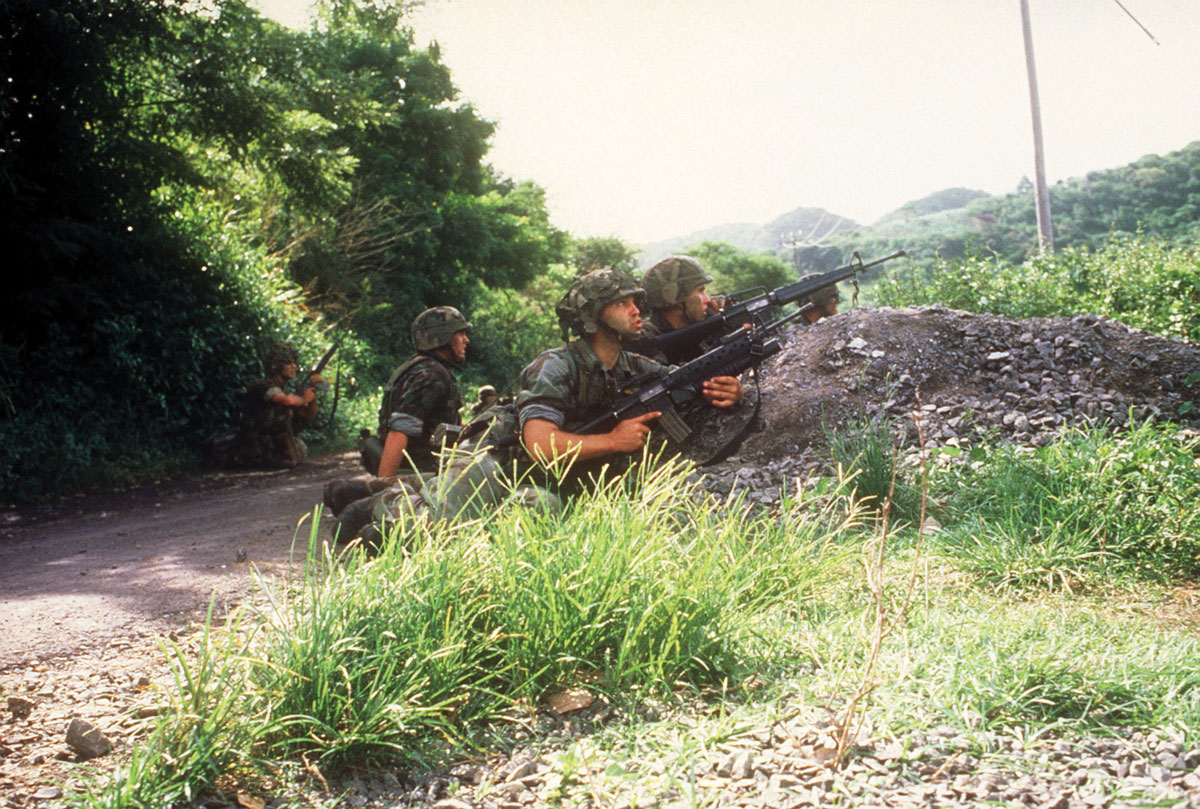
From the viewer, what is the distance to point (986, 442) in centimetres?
568

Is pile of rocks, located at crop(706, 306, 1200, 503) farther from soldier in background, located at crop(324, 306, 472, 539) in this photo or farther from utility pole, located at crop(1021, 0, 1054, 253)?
utility pole, located at crop(1021, 0, 1054, 253)

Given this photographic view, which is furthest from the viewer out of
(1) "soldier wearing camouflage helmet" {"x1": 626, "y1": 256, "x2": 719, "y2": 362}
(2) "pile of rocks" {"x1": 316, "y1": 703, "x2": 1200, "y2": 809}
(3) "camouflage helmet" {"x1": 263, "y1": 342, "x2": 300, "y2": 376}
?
(3) "camouflage helmet" {"x1": 263, "y1": 342, "x2": 300, "y2": 376}

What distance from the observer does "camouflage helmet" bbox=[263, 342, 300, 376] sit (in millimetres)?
11004

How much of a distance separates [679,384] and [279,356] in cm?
709

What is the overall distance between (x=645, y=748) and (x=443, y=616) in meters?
0.83

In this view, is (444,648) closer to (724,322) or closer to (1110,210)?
(724,322)

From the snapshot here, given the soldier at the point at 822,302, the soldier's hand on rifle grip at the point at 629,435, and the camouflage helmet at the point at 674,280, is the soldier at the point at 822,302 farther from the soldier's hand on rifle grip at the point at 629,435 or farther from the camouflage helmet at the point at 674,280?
the soldier's hand on rifle grip at the point at 629,435

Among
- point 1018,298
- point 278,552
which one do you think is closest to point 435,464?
point 278,552

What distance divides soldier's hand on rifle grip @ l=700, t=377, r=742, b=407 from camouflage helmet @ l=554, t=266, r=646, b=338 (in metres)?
0.73

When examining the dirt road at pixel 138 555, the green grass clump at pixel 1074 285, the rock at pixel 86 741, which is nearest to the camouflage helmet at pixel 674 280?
the dirt road at pixel 138 555

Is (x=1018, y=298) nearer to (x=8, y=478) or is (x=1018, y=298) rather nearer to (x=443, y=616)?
(x=443, y=616)

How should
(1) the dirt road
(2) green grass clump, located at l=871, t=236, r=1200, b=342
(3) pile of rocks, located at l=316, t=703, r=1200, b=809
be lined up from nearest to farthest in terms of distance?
(3) pile of rocks, located at l=316, t=703, r=1200, b=809, (1) the dirt road, (2) green grass clump, located at l=871, t=236, r=1200, b=342

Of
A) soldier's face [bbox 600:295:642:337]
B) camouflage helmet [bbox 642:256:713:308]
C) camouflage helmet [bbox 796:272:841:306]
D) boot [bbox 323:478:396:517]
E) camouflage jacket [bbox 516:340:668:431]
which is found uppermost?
camouflage helmet [bbox 642:256:713:308]

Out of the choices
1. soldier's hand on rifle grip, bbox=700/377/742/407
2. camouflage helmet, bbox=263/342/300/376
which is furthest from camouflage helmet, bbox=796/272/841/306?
camouflage helmet, bbox=263/342/300/376
